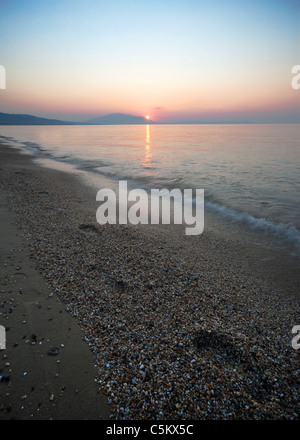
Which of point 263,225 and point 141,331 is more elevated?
point 263,225

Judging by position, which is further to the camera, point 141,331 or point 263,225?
point 263,225

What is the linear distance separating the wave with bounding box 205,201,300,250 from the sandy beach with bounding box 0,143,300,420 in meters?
3.04

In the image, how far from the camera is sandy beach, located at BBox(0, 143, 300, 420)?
10.2 ft

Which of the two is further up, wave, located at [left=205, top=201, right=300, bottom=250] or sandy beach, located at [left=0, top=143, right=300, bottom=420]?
wave, located at [left=205, top=201, right=300, bottom=250]

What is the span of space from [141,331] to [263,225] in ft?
30.2

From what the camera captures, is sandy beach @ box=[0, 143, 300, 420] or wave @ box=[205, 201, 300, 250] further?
wave @ box=[205, 201, 300, 250]

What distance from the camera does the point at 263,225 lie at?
11.1 metres

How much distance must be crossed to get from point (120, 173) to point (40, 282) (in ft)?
65.4

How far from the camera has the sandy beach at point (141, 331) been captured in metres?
3.12

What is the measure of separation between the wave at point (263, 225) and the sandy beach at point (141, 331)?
304cm

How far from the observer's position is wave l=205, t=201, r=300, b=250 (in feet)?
32.3

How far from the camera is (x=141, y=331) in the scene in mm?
4180
